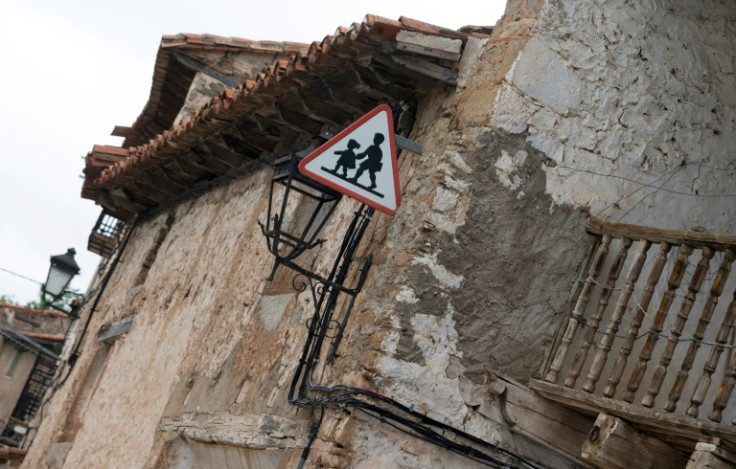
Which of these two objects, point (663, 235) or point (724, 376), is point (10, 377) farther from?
point (724, 376)

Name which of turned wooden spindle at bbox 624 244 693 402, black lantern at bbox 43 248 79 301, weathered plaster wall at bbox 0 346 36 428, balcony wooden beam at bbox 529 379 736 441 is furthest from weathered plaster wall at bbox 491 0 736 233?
weathered plaster wall at bbox 0 346 36 428

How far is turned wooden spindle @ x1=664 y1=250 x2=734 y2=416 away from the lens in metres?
4.21

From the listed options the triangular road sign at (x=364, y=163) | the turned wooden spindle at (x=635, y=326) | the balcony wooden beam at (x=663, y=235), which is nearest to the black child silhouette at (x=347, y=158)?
the triangular road sign at (x=364, y=163)

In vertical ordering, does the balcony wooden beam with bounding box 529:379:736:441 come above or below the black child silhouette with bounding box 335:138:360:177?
below

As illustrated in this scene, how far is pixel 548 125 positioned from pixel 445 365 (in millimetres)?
1306

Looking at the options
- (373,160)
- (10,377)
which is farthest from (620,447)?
(10,377)

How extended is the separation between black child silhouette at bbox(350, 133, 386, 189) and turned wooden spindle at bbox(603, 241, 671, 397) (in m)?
1.30

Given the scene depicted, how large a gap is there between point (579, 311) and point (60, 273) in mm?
8471

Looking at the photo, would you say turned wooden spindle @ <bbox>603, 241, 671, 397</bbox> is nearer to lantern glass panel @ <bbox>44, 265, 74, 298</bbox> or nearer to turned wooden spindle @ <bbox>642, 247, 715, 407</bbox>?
turned wooden spindle @ <bbox>642, 247, 715, 407</bbox>

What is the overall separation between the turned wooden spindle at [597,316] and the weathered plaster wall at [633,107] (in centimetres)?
38

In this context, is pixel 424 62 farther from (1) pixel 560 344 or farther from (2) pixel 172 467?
(2) pixel 172 467

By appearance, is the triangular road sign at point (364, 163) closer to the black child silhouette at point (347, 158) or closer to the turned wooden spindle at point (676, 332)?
the black child silhouette at point (347, 158)

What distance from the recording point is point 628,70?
519 cm

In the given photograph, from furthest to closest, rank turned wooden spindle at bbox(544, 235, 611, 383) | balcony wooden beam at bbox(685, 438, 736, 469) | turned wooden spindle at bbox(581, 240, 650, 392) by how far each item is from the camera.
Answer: turned wooden spindle at bbox(544, 235, 611, 383) < turned wooden spindle at bbox(581, 240, 650, 392) < balcony wooden beam at bbox(685, 438, 736, 469)
